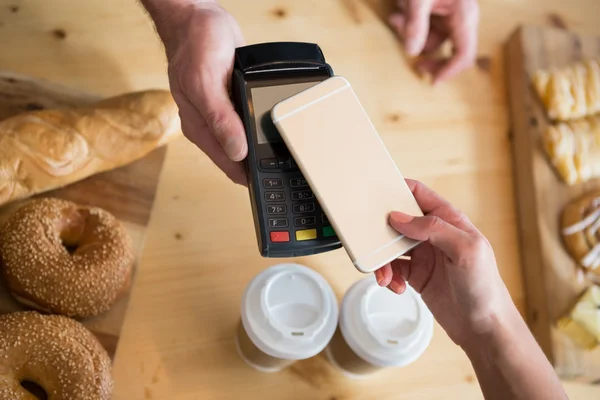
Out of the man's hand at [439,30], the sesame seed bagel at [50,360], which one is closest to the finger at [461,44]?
the man's hand at [439,30]

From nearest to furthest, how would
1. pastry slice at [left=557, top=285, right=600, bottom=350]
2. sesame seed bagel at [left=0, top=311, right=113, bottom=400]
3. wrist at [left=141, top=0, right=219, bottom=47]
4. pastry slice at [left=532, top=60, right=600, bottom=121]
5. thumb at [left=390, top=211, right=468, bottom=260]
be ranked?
thumb at [left=390, top=211, right=468, bottom=260] < sesame seed bagel at [left=0, top=311, right=113, bottom=400] < wrist at [left=141, top=0, right=219, bottom=47] < pastry slice at [left=557, top=285, right=600, bottom=350] < pastry slice at [left=532, top=60, right=600, bottom=121]

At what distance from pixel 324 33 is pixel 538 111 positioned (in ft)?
1.42

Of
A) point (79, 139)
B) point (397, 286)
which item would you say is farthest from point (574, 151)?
point (79, 139)

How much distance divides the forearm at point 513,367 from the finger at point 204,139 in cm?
39

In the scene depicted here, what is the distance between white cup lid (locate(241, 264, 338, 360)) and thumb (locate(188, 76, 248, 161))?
0.59 feet

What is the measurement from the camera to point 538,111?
41.5 inches

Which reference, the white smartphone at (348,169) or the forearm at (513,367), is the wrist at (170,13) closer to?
the white smartphone at (348,169)

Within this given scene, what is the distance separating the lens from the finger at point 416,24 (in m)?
1.05

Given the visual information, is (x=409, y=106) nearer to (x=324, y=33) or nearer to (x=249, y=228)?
(x=324, y=33)

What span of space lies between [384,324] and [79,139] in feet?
1.71

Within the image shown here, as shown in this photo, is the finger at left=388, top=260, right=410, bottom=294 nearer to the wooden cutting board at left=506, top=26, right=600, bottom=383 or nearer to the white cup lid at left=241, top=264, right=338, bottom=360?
the white cup lid at left=241, top=264, right=338, bottom=360

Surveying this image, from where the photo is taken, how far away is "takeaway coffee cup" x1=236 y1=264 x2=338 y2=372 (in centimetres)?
71

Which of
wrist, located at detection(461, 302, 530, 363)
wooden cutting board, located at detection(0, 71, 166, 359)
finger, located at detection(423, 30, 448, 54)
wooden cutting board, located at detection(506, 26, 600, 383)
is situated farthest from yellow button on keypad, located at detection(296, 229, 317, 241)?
finger, located at detection(423, 30, 448, 54)

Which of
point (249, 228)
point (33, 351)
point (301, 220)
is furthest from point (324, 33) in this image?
point (33, 351)
